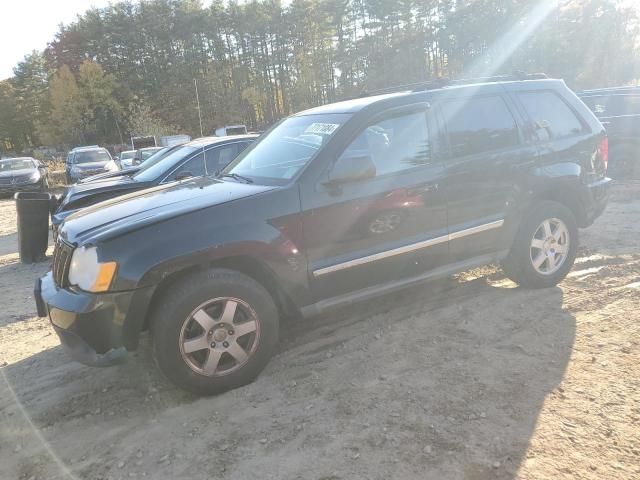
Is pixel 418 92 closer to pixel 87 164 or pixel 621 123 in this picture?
pixel 621 123

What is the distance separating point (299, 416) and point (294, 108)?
56.4 m

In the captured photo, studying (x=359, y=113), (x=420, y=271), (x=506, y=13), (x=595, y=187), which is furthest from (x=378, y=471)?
(x=506, y=13)

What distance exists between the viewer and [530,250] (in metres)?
4.53

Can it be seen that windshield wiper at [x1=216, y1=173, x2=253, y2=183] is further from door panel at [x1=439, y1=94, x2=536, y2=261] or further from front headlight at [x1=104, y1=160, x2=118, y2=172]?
front headlight at [x1=104, y1=160, x2=118, y2=172]

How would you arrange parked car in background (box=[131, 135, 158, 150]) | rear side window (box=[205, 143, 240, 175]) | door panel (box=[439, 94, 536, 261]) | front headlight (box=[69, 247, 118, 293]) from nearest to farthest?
front headlight (box=[69, 247, 118, 293]) → door panel (box=[439, 94, 536, 261]) → rear side window (box=[205, 143, 240, 175]) → parked car in background (box=[131, 135, 158, 150])

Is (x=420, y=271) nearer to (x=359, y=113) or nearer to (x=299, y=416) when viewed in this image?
(x=359, y=113)

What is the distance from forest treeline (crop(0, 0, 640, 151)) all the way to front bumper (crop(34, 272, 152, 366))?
4014cm

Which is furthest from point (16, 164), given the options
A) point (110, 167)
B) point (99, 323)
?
point (99, 323)

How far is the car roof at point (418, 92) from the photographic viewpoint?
12.9ft

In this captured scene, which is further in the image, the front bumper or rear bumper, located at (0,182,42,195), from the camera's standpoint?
rear bumper, located at (0,182,42,195)

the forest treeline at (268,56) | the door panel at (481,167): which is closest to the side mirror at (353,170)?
the door panel at (481,167)

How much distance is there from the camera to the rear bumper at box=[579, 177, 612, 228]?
4754mm

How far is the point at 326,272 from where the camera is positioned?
353 cm

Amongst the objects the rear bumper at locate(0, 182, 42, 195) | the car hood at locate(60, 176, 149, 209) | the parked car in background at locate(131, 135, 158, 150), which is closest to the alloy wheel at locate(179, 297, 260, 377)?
the car hood at locate(60, 176, 149, 209)
